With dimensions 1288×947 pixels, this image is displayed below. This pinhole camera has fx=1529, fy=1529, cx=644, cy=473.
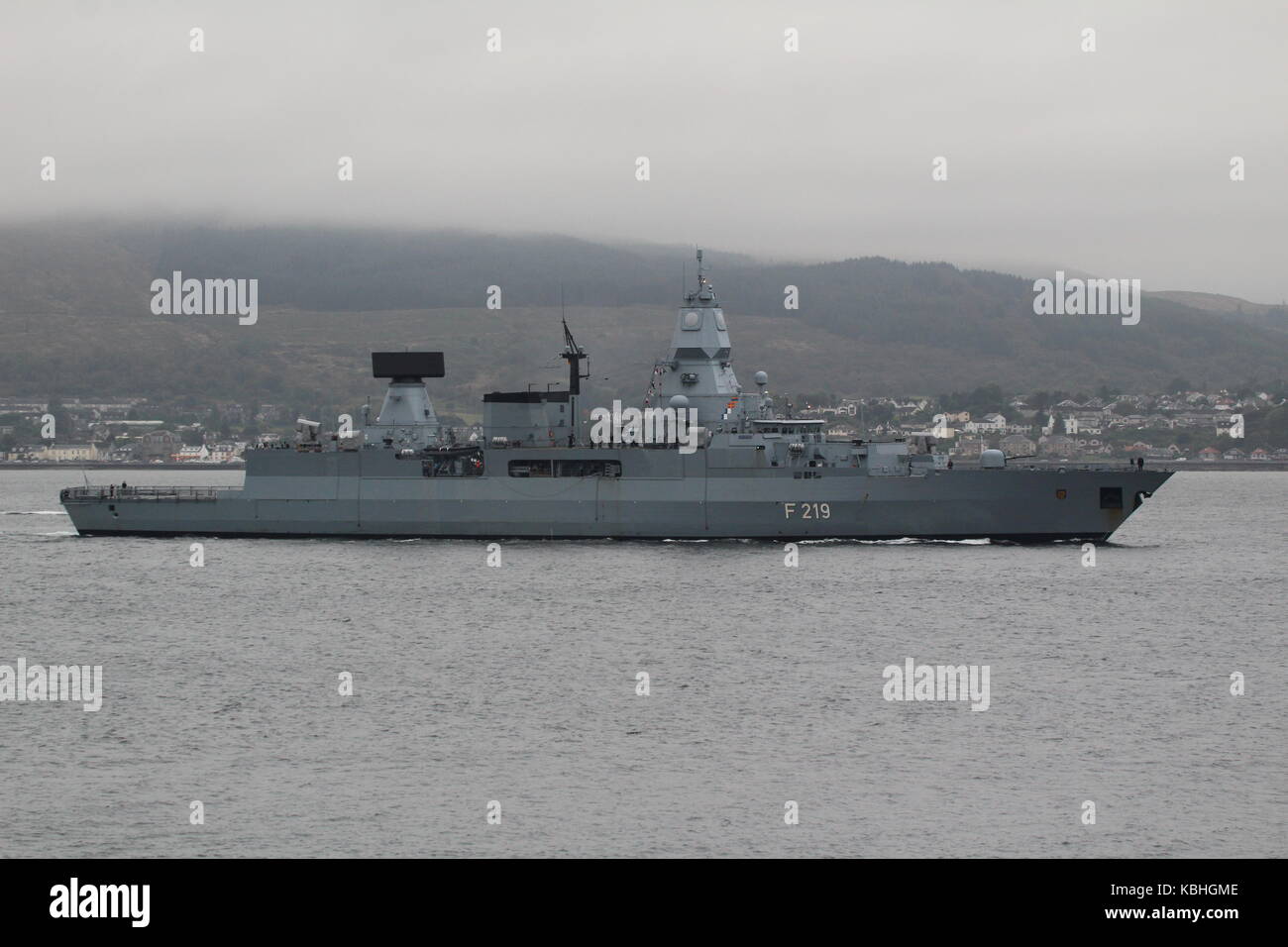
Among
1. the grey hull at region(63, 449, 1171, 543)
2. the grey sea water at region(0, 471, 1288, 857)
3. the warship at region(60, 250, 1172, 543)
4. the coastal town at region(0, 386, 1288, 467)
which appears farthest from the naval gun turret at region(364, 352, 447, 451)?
the coastal town at region(0, 386, 1288, 467)

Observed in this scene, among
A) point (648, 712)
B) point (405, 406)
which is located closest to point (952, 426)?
point (405, 406)

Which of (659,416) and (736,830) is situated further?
(659,416)

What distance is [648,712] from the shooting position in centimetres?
2422

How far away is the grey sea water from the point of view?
58.6 ft

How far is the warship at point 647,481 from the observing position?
154 ft

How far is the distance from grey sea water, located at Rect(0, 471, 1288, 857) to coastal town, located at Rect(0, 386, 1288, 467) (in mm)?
97395

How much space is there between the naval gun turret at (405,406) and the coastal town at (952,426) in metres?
83.1

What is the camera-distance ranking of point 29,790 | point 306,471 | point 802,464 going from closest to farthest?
Result: point 29,790 → point 802,464 → point 306,471

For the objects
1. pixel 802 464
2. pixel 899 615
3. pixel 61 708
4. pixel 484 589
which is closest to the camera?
pixel 61 708

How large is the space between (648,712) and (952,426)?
13116 centimetres
